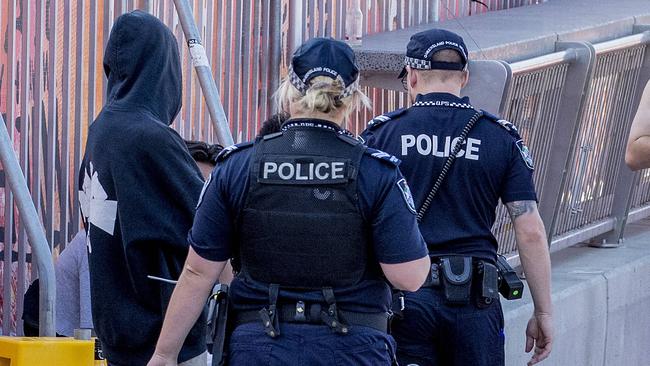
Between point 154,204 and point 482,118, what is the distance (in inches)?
57.3

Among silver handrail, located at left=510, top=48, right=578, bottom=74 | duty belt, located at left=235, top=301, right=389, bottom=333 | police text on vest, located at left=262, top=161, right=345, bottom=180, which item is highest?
police text on vest, located at left=262, top=161, right=345, bottom=180

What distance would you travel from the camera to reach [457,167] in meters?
5.14

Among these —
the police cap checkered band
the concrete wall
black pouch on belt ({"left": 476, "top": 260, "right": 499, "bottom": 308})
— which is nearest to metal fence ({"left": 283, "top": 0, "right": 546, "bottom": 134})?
the concrete wall

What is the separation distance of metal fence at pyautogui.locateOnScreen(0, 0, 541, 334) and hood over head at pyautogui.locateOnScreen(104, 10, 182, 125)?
3.93 feet

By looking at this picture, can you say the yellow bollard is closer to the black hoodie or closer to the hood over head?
the black hoodie

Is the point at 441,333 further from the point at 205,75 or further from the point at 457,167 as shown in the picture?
the point at 205,75

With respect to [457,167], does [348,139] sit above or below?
above

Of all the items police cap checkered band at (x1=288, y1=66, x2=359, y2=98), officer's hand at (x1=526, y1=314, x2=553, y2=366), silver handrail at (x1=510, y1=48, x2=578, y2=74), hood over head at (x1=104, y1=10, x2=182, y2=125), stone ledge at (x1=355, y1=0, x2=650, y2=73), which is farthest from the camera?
stone ledge at (x1=355, y1=0, x2=650, y2=73)

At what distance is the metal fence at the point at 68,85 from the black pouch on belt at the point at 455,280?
5.59ft

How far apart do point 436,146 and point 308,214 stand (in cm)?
131

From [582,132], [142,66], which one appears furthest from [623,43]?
[142,66]

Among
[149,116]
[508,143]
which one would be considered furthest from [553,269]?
[149,116]

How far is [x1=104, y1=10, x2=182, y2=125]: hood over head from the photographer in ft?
14.7

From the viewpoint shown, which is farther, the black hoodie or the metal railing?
the metal railing
